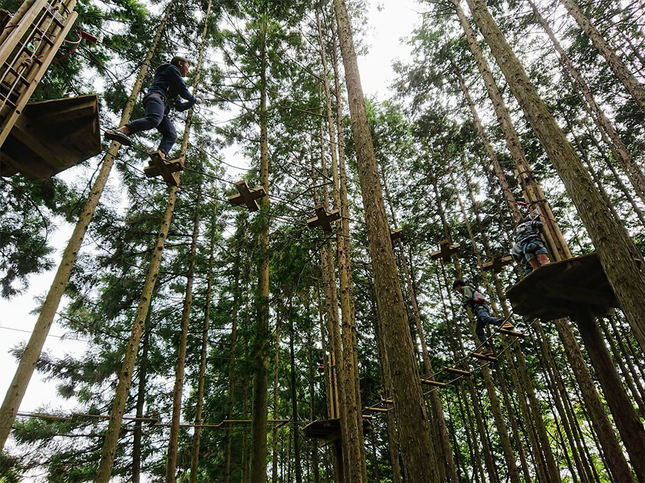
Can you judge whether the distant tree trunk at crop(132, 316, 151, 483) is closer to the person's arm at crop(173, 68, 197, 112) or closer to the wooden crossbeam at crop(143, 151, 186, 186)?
the wooden crossbeam at crop(143, 151, 186, 186)

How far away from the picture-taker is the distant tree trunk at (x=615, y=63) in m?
7.10

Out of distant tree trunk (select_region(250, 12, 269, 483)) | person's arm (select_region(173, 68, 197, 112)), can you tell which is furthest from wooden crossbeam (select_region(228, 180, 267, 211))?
person's arm (select_region(173, 68, 197, 112))

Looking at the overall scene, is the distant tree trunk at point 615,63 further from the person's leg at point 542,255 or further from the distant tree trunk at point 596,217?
the person's leg at point 542,255

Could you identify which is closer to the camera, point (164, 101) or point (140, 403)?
point (164, 101)

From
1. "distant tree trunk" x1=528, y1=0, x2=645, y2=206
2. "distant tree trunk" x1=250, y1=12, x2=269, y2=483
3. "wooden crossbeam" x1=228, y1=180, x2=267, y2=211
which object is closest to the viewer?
"distant tree trunk" x1=250, y1=12, x2=269, y2=483

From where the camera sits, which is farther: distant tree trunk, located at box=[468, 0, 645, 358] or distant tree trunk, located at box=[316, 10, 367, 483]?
distant tree trunk, located at box=[316, 10, 367, 483]

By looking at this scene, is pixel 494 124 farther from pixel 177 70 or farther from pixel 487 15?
pixel 177 70

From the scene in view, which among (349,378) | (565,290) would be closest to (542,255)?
(565,290)

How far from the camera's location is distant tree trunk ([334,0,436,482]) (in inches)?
92.4

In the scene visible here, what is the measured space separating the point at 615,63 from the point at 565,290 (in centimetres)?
687

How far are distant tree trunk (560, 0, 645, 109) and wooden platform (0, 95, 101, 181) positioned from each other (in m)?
9.54

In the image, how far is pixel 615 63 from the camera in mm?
7375

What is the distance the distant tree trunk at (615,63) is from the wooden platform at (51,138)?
954 centimetres

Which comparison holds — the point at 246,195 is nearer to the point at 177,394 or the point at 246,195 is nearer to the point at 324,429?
the point at 177,394
